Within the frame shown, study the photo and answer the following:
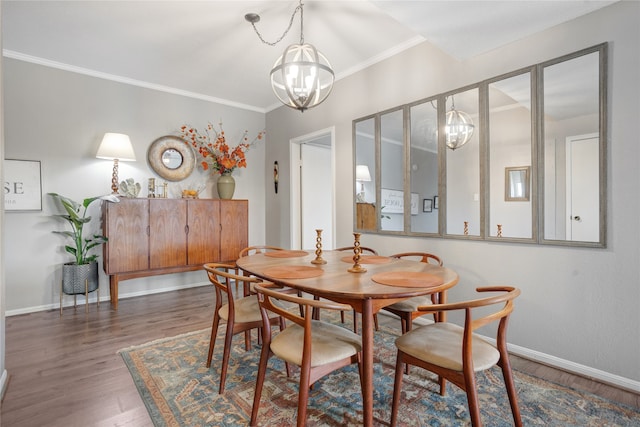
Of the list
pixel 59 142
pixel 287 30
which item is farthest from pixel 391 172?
pixel 59 142

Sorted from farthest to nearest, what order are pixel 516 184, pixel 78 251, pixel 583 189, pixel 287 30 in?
Answer: pixel 78 251 → pixel 287 30 → pixel 516 184 → pixel 583 189

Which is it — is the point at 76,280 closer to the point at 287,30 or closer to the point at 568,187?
the point at 287,30

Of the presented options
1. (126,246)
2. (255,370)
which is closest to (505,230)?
(255,370)

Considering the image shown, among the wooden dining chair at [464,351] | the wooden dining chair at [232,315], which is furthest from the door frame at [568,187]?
the wooden dining chair at [232,315]

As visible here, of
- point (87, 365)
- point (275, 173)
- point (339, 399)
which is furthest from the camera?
point (275, 173)

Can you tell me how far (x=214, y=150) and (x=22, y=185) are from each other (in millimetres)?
2113

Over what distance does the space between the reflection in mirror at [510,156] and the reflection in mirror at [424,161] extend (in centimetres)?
49

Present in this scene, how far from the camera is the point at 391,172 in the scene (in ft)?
10.7

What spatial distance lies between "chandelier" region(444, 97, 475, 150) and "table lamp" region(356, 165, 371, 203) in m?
0.93

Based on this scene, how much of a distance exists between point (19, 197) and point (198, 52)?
2405 mm

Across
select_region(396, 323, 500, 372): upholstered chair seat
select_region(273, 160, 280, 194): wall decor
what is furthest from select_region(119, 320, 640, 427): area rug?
select_region(273, 160, 280, 194): wall decor

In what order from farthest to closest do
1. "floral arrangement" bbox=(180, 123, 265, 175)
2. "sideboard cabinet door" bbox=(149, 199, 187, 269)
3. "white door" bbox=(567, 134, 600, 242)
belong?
"floral arrangement" bbox=(180, 123, 265, 175) → "sideboard cabinet door" bbox=(149, 199, 187, 269) → "white door" bbox=(567, 134, 600, 242)

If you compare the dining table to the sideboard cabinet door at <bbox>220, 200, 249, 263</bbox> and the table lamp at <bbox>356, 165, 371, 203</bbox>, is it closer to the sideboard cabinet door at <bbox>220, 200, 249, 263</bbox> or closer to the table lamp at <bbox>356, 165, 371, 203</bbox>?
the table lamp at <bbox>356, 165, 371, 203</bbox>

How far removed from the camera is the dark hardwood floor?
1.70 m
